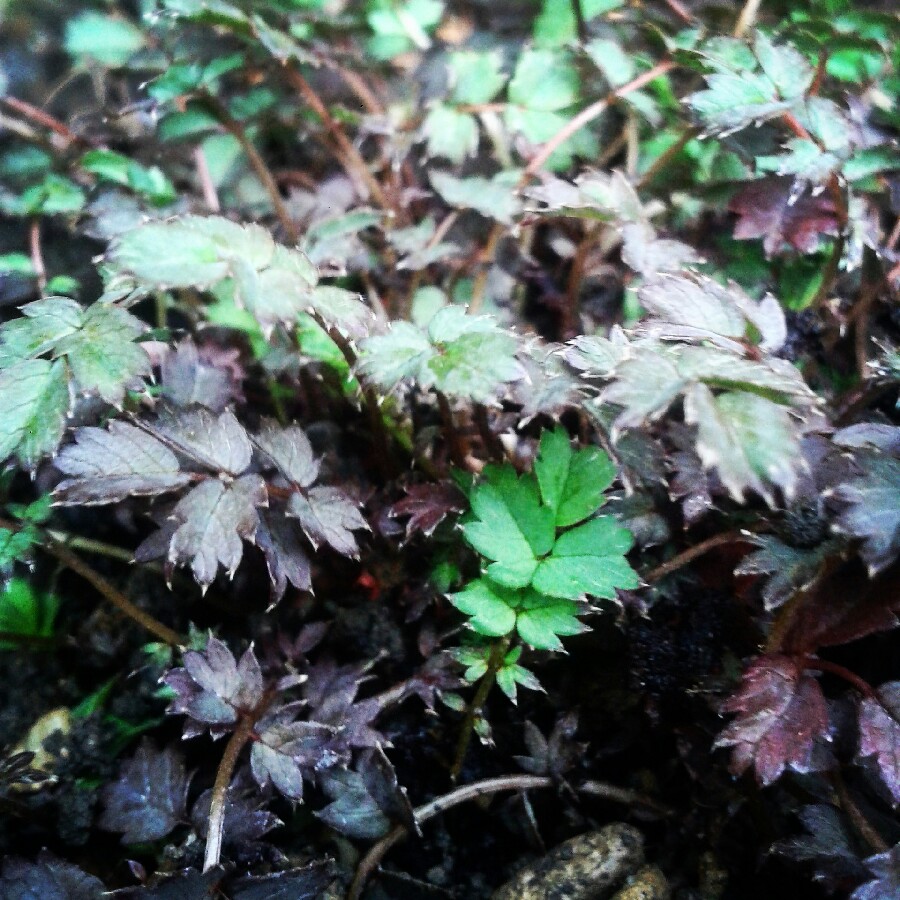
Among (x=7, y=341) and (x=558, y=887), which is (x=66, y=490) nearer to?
(x=7, y=341)

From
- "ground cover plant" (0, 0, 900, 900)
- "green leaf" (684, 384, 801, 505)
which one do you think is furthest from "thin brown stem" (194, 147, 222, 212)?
"green leaf" (684, 384, 801, 505)

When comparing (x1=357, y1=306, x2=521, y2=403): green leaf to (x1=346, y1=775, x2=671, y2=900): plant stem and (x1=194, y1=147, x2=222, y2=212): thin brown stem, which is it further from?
(x1=194, y1=147, x2=222, y2=212): thin brown stem

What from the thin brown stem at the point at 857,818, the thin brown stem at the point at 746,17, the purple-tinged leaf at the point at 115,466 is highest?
the thin brown stem at the point at 746,17

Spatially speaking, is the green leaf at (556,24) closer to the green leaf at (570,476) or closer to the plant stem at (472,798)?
the green leaf at (570,476)

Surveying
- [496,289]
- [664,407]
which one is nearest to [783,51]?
[496,289]

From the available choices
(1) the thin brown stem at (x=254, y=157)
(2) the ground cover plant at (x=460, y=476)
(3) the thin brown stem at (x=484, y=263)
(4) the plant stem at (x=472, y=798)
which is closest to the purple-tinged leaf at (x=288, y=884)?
(2) the ground cover plant at (x=460, y=476)

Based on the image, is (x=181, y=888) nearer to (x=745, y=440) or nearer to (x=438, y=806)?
(x=438, y=806)
